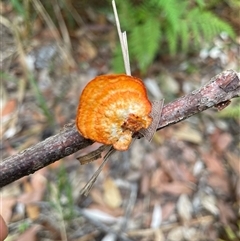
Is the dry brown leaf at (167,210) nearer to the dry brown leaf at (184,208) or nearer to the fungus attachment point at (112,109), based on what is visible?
the dry brown leaf at (184,208)

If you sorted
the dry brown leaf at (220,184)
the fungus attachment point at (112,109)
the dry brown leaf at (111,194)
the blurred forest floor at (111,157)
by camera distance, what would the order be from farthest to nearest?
the dry brown leaf at (220,184) → the dry brown leaf at (111,194) → the blurred forest floor at (111,157) → the fungus attachment point at (112,109)

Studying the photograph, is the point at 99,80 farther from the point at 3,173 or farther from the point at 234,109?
the point at 234,109

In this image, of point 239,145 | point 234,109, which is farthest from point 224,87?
point 239,145

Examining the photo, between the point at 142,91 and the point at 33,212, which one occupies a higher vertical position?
the point at 142,91

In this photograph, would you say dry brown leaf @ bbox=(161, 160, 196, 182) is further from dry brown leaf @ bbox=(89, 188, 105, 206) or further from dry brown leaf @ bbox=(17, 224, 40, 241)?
dry brown leaf @ bbox=(17, 224, 40, 241)

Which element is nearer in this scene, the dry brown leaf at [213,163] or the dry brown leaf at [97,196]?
the dry brown leaf at [97,196]

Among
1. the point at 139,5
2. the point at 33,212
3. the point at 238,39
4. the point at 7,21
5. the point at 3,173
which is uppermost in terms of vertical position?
the point at 3,173

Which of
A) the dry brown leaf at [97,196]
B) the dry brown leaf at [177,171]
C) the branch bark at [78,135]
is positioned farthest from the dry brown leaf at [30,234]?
the branch bark at [78,135]
